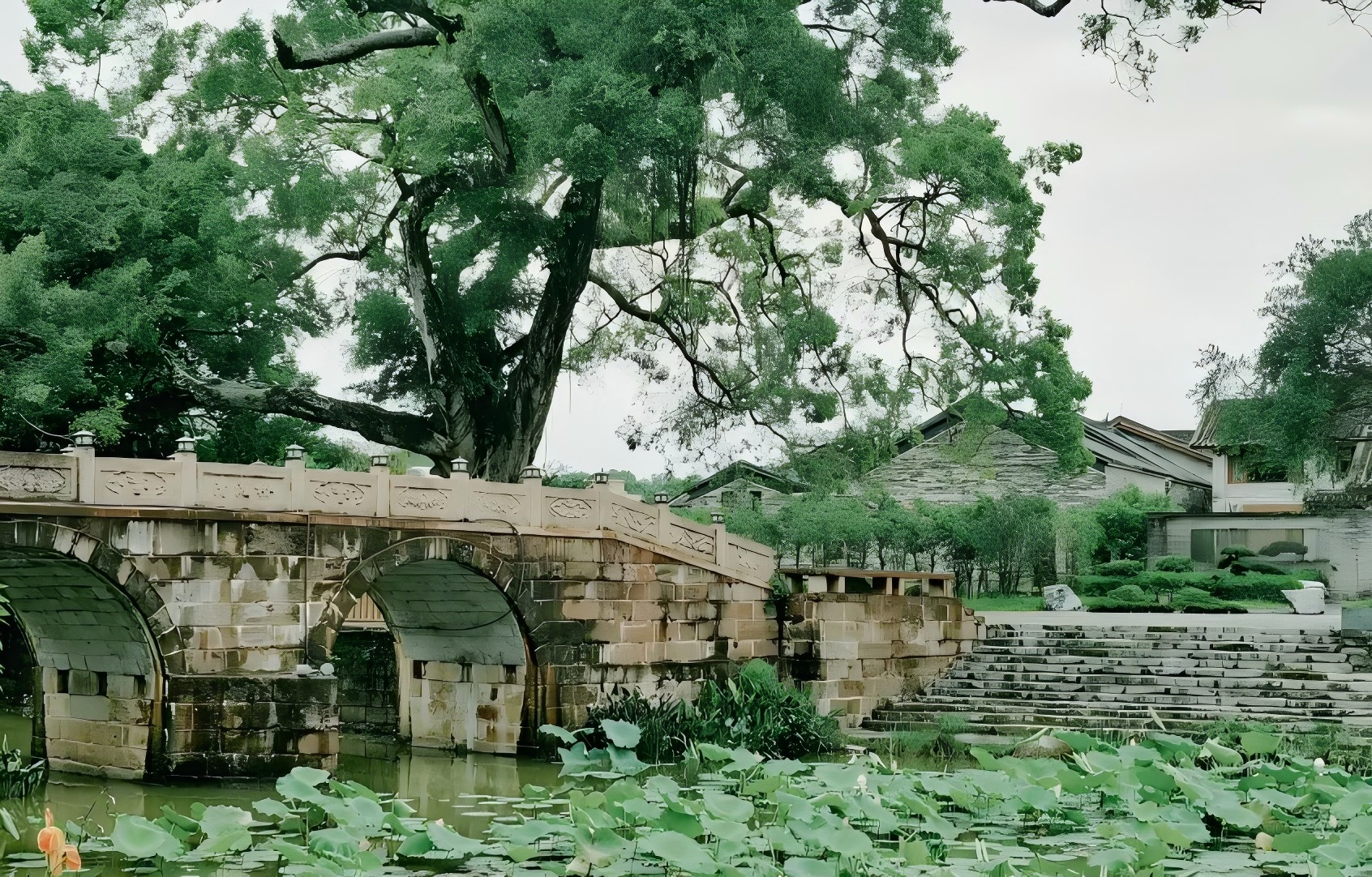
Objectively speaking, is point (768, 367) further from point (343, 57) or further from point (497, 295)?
point (343, 57)

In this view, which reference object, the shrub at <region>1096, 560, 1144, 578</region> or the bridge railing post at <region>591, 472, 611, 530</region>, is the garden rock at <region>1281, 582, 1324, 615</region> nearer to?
the shrub at <region>1096, 560, 1144, 578</region>

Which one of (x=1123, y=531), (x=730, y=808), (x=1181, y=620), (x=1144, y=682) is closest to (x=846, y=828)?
(x=730, y=808)

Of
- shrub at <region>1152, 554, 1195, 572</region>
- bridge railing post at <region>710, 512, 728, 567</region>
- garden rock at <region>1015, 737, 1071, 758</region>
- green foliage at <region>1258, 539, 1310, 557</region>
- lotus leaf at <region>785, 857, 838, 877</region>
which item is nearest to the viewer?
lotus leaf at <region>785, 857, 838, 877</region>

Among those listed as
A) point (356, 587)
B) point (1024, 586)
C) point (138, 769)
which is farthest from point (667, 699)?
point (1024, 586)

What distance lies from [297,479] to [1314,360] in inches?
879

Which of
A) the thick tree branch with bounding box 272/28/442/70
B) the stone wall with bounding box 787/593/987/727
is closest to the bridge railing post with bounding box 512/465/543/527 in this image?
the stone wall with bounding box 787/593/987/727

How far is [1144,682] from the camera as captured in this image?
23750 millimetres

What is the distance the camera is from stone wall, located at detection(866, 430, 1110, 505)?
135 feet

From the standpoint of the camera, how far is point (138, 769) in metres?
19.4

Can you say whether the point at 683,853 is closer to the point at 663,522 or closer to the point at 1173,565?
the point at 663,522

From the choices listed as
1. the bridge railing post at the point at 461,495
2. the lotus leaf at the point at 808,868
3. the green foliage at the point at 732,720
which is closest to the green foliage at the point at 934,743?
the green foliage at the point at 732,720

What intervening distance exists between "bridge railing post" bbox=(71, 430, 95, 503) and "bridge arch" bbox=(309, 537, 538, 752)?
3455 mm

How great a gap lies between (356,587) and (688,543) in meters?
5.78

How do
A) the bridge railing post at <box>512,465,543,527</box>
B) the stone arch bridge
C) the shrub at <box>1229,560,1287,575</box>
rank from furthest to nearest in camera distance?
the shrub at <box>1229,560,1287,575</box> → the bridge railing post at <box>512,465,543,527</box> → the stone arch bridge
